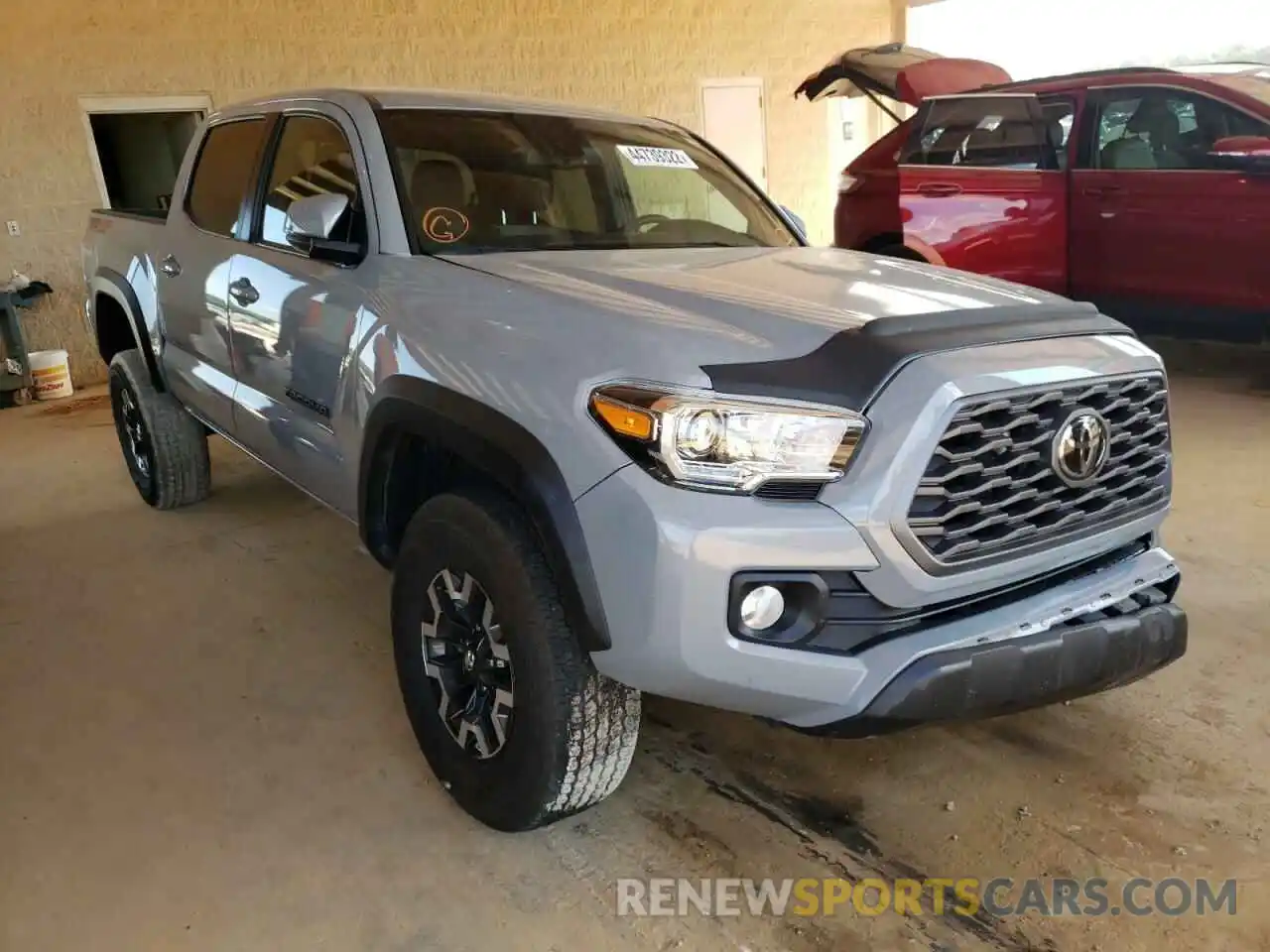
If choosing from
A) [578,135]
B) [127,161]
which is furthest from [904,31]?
[578,135]

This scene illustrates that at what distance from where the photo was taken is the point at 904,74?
22.8 feet

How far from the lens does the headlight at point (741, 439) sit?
67.2 inches

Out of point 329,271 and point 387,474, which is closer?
point 387,474

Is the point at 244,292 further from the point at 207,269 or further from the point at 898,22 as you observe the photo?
the point at 898,22

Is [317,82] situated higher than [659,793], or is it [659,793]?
[317,82]

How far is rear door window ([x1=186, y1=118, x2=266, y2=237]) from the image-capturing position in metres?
3.36

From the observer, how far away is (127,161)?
10383mm

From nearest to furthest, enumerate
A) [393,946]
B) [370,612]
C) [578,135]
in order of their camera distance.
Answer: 1. [393,946]
2. [578,135]
3. [370,612]

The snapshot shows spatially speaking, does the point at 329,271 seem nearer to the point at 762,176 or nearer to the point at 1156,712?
the point at 1156,712

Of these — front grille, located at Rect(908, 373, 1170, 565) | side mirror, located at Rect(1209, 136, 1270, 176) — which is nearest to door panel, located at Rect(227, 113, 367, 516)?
front grille, located at Rect(908, 373, 1170, 565)

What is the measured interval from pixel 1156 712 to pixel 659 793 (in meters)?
1.38

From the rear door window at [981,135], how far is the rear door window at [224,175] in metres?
4.53

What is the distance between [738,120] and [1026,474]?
10306mm

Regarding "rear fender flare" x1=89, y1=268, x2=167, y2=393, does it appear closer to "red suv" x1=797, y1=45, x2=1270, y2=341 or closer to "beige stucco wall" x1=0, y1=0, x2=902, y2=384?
"beige stucco wall" x1=0, y1=0, x2=902, y2=384
